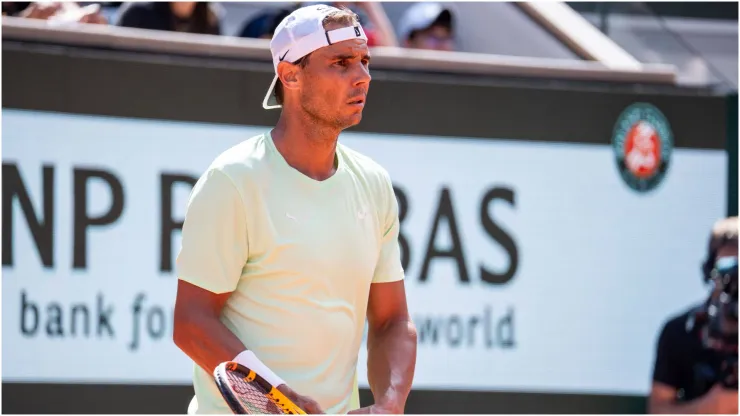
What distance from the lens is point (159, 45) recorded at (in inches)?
218

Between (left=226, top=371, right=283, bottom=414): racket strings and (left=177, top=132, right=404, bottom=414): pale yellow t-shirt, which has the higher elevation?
(left=177, top=132, right=404, bottom=414): pale yellow t-shirt

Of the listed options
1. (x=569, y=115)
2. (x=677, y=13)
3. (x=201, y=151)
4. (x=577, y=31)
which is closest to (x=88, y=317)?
(x=201, y=151)

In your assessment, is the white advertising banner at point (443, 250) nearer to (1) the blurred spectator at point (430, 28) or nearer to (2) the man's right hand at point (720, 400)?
(2) the man's right hand at point (720, 400)

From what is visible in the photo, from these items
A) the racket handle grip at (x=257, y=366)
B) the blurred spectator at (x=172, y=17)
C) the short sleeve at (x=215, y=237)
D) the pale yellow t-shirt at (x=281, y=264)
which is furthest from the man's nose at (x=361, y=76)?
the blurred spectator at (x=172, y=17)

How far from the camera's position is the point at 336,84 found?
114 inches

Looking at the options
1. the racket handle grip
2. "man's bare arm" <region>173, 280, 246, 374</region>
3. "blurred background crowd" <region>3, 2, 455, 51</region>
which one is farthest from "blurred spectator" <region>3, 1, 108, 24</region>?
the racket handle grip

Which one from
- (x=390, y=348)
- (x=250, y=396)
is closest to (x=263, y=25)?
(x=390, y=348)

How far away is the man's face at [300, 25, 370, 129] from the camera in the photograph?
2.88 m

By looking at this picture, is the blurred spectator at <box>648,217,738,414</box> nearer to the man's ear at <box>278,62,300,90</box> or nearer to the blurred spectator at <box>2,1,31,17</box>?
the man's ear at <box>278,62,300,90</box>

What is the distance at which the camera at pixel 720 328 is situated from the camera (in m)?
5.63

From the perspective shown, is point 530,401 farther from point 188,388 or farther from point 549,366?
point 188,388

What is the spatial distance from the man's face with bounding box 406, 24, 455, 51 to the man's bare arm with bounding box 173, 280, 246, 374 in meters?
4.41

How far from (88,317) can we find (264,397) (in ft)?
9.30

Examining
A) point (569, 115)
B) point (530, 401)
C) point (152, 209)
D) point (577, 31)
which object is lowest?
point (530, 401)
